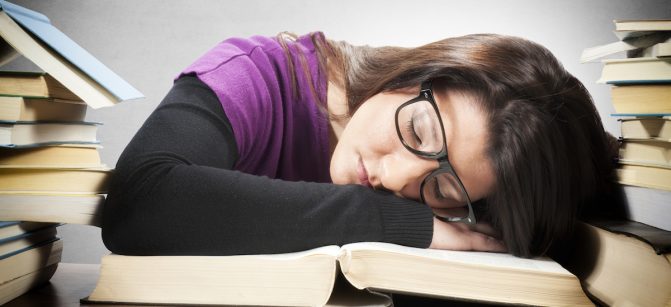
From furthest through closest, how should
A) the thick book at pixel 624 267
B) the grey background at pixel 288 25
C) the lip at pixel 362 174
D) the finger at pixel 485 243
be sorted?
1. the grey background at pixel 288 25
2. the lip at pixel 362 174
3. the finger at pixel 485 243
4. the thick book at pixel 624 267

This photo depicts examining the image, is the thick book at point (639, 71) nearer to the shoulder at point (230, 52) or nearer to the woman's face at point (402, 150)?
the woman's face at point (402, 150)

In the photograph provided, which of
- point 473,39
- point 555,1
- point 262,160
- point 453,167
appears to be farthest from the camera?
point 555,1

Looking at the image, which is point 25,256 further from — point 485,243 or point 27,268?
point 485,243

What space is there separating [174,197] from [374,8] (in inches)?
65.8

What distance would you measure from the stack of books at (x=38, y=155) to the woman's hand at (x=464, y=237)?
63cm

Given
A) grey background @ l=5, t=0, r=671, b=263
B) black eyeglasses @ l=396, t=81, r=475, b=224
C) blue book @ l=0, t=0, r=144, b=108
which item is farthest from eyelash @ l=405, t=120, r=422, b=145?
grey background @ l=5, t=0, r=671, b=263

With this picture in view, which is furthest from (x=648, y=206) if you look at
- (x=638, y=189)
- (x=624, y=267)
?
(x=624, y=267)

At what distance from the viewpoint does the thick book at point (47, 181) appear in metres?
0.85

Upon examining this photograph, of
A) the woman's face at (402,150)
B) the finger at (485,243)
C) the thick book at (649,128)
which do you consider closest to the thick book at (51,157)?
the woman's face at (402,150)

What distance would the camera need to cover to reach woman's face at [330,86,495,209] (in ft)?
3.59

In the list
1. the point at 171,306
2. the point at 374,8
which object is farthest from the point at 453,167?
the point at 374,8

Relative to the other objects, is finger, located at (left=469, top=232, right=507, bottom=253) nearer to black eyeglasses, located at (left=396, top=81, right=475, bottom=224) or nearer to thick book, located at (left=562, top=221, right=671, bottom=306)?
black eyeglasses, located at (left=396, top=81, right=475, bottom=224)

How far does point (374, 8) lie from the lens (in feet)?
7.50

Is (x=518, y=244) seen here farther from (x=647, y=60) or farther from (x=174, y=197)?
(x=174, y=197)
